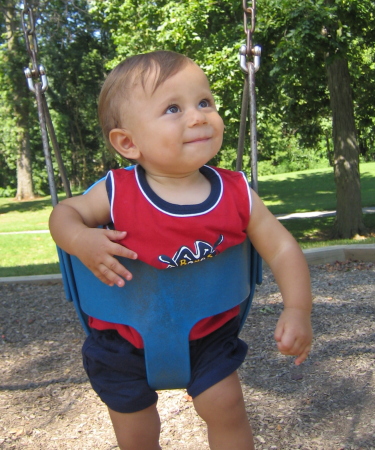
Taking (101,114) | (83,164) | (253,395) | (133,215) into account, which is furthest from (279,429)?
(83,164)

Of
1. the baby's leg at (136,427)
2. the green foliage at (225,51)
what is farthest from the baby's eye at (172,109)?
the green foliage at (225,51)

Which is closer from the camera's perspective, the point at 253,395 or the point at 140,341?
the point at 140,341

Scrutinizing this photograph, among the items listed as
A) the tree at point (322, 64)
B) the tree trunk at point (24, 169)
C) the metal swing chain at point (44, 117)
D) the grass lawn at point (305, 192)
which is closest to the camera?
the metal swing chain at point (44, 117)

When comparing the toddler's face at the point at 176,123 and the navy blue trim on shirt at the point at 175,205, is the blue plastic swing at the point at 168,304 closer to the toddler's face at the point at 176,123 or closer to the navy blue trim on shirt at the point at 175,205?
the navy blue trim on shirt at the point at 175,205

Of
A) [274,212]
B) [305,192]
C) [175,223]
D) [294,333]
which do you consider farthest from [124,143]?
[305,192]

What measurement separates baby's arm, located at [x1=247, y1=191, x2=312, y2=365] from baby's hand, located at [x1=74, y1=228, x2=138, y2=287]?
396mm

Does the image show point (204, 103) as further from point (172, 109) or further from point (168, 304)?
point (168, 304)

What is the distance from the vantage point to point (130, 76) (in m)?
1.57

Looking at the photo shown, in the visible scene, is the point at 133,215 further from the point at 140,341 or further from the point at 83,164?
the point at 83,164

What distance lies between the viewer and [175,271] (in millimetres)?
1544

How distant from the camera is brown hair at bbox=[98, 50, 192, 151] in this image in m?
1.54

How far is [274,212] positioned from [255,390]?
42.1ft

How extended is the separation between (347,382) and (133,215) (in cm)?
164

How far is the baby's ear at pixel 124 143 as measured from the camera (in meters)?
1.59
